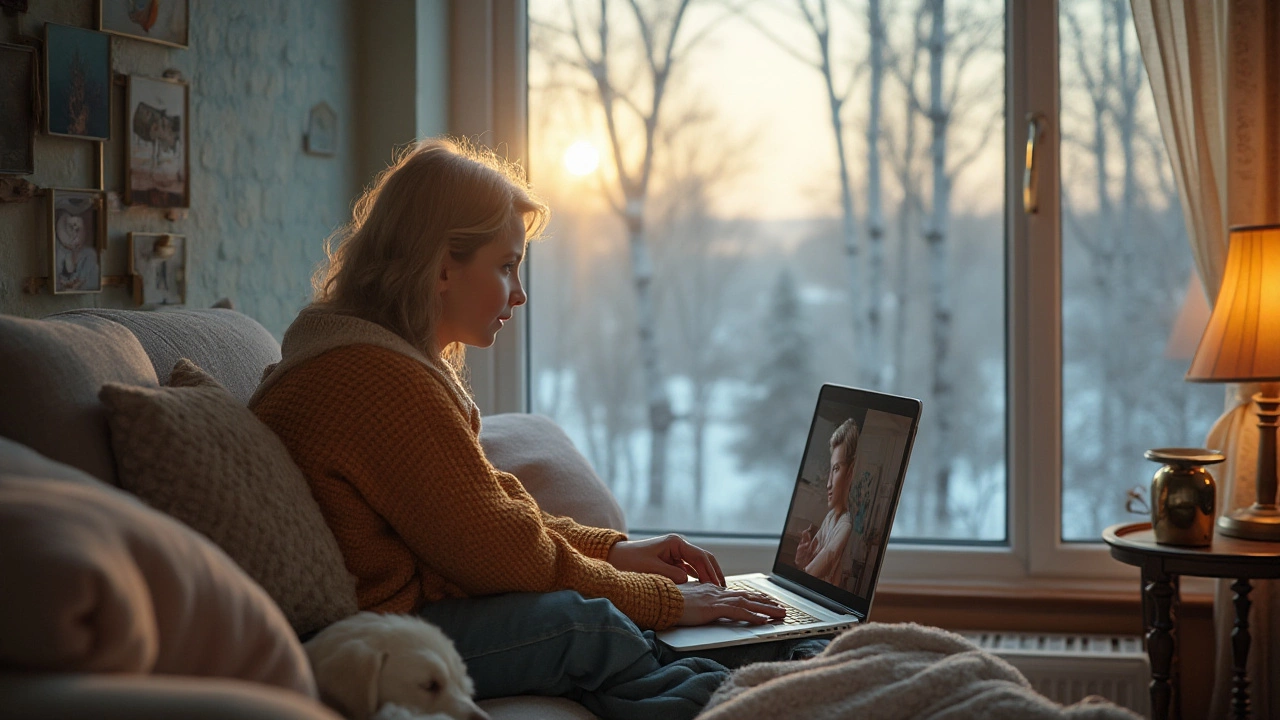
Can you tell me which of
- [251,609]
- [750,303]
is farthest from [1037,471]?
[251,609]

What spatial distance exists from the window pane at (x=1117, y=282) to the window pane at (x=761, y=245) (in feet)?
0.56

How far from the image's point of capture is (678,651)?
4.88 ft

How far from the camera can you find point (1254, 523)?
214 cm

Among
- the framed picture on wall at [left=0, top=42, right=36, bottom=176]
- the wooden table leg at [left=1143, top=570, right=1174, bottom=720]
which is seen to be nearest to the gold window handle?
the wooden table leg at [left=1143, top=570, right=1174, bottom=720]

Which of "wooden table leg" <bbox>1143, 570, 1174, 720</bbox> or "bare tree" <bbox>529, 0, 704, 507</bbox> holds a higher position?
"bare tree" <bbox>529, 0, 704, 507</bbox>

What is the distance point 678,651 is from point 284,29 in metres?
1.72

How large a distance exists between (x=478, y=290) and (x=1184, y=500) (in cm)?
140

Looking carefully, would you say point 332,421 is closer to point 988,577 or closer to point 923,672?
point 923,672

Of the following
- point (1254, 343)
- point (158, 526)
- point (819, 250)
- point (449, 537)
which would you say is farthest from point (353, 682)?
point (819, 250)

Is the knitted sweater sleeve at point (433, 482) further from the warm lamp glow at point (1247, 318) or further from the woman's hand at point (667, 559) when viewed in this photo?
the warm lamp glow at point (1247, 318)

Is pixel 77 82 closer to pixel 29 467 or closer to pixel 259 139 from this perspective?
pixel 259 139

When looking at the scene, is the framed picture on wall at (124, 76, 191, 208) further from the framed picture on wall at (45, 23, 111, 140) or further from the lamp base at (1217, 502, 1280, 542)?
the lamp base at (1217, 502, 1280, 542)

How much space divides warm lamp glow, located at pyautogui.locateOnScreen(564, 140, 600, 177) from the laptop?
1.24m

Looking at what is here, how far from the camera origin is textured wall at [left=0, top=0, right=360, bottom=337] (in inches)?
70.6
